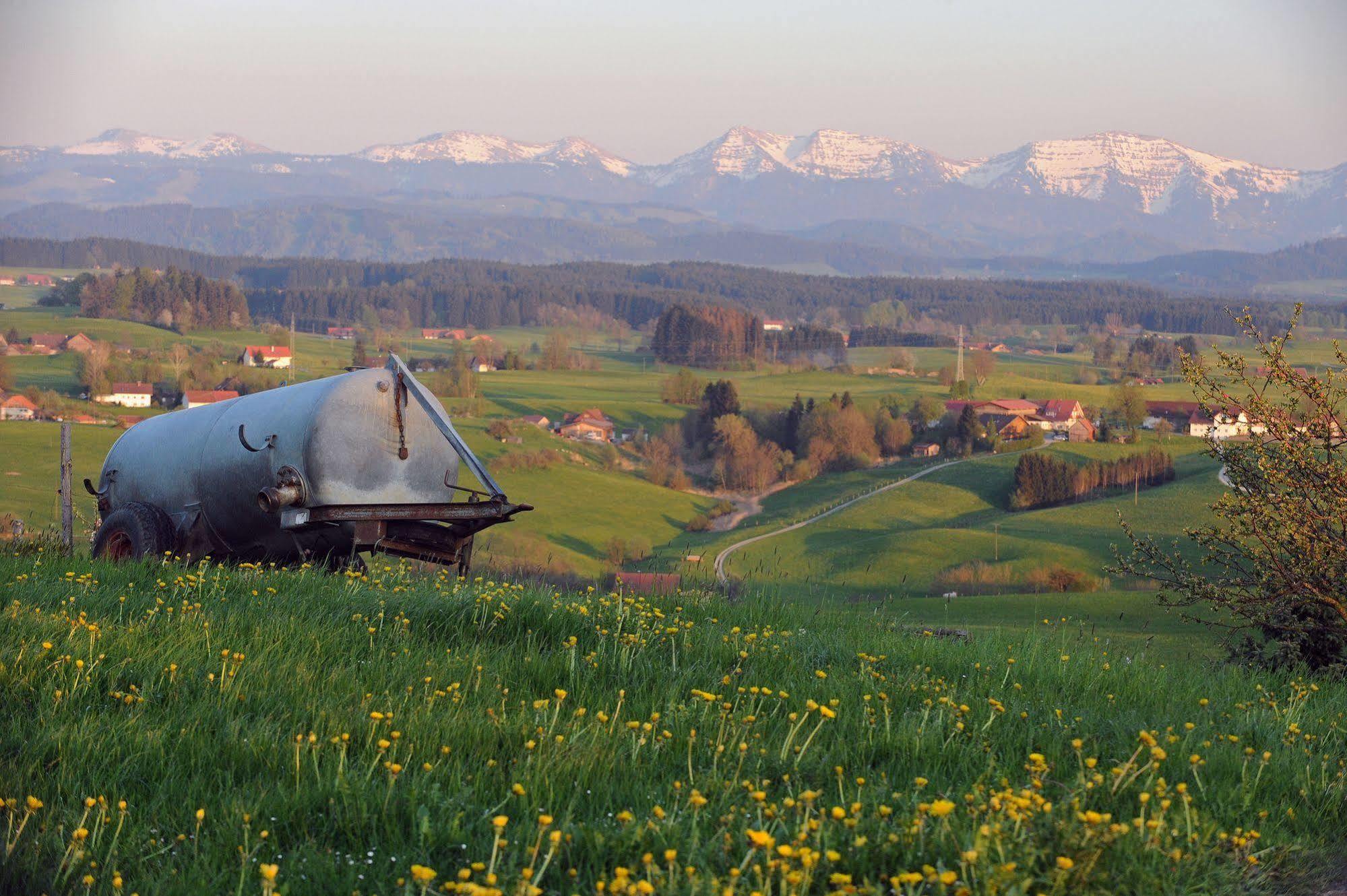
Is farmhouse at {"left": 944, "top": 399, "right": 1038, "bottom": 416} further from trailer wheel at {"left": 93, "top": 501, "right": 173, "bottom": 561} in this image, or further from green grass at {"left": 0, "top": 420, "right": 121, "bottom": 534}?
trailer wheel at {"left": 93, "top": 501, "right": 173, "bottom": 561}

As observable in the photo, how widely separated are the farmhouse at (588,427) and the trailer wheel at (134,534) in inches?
3867

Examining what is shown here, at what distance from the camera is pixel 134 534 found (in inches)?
468

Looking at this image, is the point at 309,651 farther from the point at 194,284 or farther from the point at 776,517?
the point at 194,284

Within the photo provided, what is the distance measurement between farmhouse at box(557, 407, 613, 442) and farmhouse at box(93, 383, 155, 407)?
35.7 metres

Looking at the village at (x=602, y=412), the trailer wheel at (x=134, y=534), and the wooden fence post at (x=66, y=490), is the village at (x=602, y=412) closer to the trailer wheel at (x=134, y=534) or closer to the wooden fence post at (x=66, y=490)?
the wooden fence post at (x=66, y=490)

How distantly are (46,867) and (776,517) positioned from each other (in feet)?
276

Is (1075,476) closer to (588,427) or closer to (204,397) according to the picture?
(588,427)

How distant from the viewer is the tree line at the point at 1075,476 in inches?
3548

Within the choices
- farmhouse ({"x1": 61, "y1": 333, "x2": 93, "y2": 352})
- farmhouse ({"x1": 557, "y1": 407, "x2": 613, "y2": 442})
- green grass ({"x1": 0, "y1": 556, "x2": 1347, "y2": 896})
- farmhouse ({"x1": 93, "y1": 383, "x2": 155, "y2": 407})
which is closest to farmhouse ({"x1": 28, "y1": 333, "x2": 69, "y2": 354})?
farmhouse ({"x1": 61, "y1": 333, "x2": 93, "y2": 352})

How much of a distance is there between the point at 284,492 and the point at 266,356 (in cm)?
12113

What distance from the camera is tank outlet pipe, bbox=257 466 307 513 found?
11.0 metres

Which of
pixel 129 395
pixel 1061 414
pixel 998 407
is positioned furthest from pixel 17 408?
pixel 1061 414

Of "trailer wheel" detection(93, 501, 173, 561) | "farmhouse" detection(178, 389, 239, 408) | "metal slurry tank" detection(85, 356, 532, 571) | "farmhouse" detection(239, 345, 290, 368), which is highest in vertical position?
"metal slurry tank" detection(85, 356, 532, 571)

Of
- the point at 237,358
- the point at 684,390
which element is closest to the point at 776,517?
the point at 684,390
